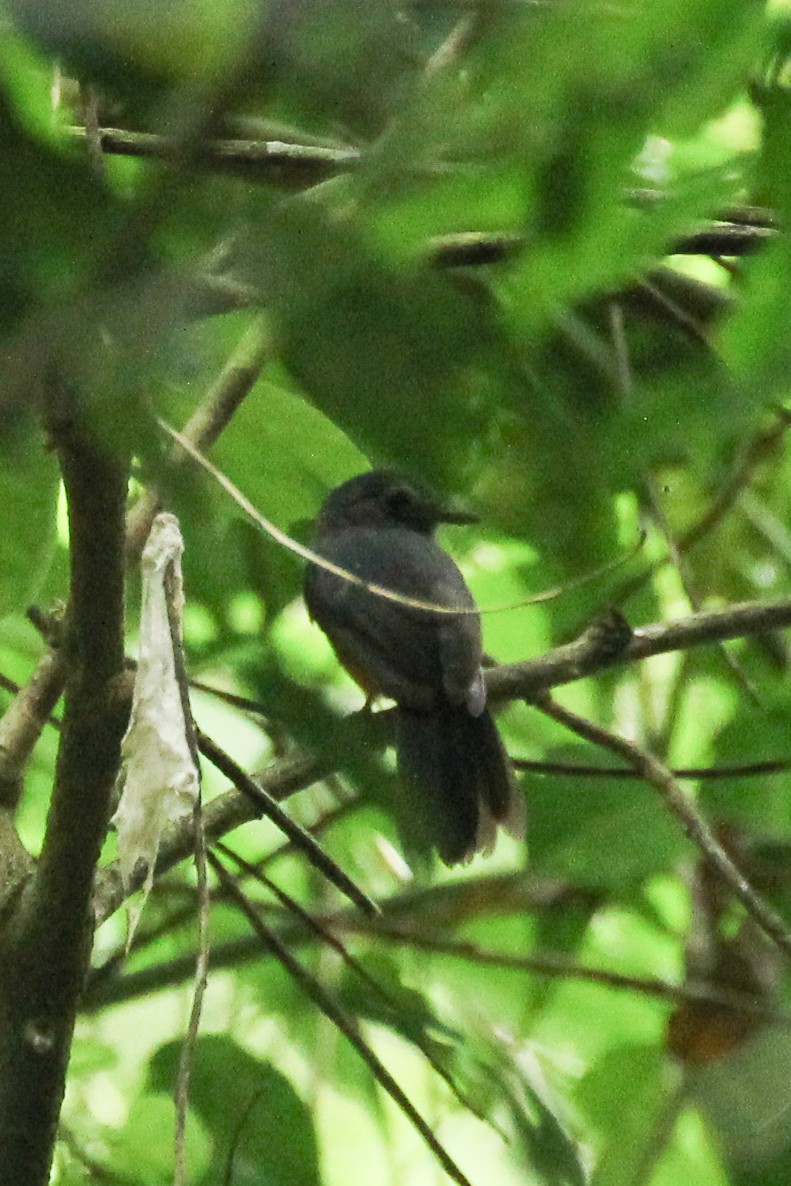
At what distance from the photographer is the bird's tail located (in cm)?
238

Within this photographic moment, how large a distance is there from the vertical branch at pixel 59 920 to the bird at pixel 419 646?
0.73m

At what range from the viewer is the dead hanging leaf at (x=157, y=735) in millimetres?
1000

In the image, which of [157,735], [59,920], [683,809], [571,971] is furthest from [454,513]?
[571,971]

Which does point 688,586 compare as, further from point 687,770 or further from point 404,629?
point 404,629

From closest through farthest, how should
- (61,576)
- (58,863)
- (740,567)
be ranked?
(58,863)
(61,576)
(740,567)

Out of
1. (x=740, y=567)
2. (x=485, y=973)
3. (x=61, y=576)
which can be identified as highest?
(x=740, y=567)

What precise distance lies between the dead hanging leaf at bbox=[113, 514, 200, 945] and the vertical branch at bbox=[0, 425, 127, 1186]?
13 centimetres

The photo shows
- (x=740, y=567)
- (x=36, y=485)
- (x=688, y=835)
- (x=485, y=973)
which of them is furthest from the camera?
(x=740, y=567)

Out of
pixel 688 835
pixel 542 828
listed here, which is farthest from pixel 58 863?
pixel 542 828

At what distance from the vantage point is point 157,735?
40.6 inches

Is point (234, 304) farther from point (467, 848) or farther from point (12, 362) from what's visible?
point (467, 848)

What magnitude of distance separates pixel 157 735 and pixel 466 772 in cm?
175

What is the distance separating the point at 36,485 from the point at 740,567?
1844mm

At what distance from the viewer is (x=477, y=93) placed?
40cm
